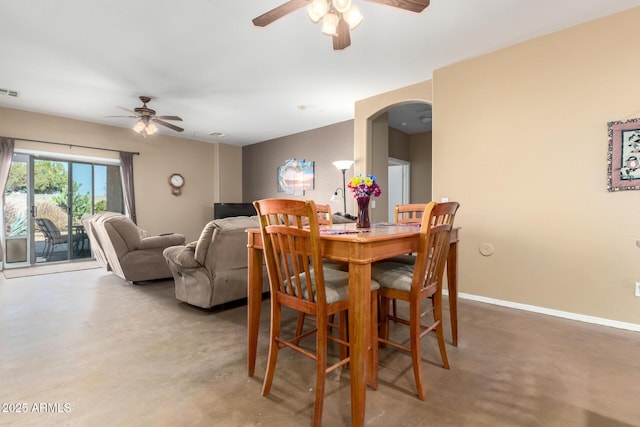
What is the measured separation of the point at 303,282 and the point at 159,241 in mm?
2960

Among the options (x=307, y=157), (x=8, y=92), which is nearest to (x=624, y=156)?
(x=307, y=157)

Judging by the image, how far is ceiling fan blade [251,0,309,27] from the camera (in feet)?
5.90

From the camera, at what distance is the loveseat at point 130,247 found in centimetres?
362

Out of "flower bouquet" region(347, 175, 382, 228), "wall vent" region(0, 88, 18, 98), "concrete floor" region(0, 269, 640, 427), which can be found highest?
"wall vent" region(0, 88, 18, 98)

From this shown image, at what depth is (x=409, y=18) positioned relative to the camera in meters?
2.55

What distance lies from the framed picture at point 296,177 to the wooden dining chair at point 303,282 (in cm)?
447

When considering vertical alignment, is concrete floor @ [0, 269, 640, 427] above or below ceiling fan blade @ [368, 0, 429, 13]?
below

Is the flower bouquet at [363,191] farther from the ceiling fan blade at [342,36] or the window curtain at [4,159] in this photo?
the window curtain at [4,159]

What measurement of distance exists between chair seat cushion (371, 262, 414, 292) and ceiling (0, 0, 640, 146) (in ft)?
6.80

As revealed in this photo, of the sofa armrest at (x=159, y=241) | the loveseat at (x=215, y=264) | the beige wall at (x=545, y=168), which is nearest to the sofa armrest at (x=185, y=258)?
the loveseat at (x=215, y=264)

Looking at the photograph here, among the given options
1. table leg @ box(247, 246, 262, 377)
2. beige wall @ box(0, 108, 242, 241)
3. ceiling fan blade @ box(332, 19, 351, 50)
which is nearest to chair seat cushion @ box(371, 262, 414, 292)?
table leg @ box(247, 246, 262, 377)

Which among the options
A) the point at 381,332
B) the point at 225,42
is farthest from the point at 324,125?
the point at 381,332

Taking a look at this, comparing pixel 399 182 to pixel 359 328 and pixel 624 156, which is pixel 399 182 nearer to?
pixel 624 156

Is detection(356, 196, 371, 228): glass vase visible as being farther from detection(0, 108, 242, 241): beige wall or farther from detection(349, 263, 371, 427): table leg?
detection(0, 108, 242, 241): beige wall
